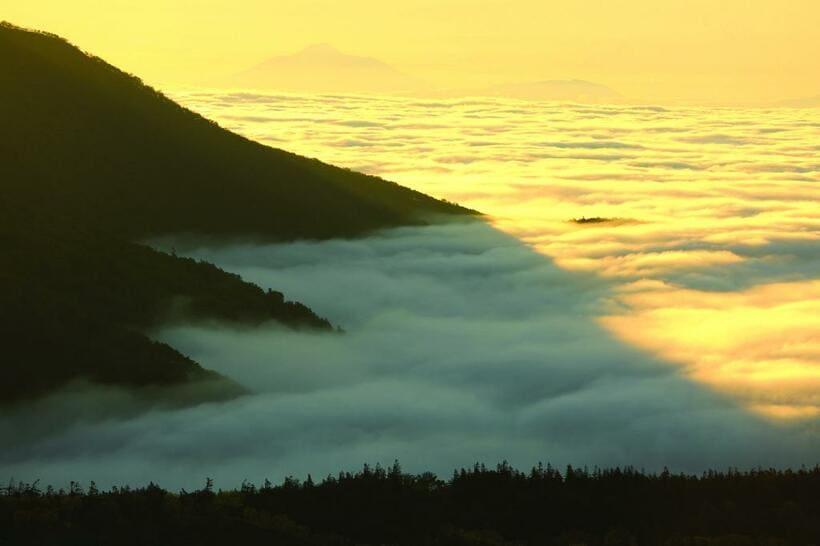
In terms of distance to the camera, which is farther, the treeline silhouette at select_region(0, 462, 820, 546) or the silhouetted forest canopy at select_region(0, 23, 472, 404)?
the silhouetted forest canopy at select_region(0, 23, 472, 404)

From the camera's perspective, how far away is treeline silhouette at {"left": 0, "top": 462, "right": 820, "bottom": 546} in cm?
4031

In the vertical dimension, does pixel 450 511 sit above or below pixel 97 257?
below

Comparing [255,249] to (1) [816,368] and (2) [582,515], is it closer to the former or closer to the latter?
(1) [816,368]

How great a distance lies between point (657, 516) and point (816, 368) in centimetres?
11342

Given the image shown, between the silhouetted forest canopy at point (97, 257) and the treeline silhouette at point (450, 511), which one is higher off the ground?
the silhouetted forest canopy at point (97, 257)

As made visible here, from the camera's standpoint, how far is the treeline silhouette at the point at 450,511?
40.3 m

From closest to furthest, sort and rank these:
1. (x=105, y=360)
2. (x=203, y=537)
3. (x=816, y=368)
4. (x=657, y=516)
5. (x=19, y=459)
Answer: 1. (x=203, y=537)
2. (x=657, y=516)
3. (x=19, y=459)
4. (x=105, y=360)
5. (x=816, y=368)

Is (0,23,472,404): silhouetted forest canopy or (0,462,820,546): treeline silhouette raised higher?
(0,23,472,404): silhouetted forest canopy

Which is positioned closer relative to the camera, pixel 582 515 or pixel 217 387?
pixel 582 515

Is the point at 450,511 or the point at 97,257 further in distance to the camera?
the point at 97,257

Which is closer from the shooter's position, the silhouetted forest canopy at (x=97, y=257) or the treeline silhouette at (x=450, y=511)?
the treeline silhouette at (x=450, y=511)

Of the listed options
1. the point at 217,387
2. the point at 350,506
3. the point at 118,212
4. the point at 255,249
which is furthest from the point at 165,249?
the point at 350,506

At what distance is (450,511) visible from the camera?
4869cm

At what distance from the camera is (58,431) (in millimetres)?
107375
